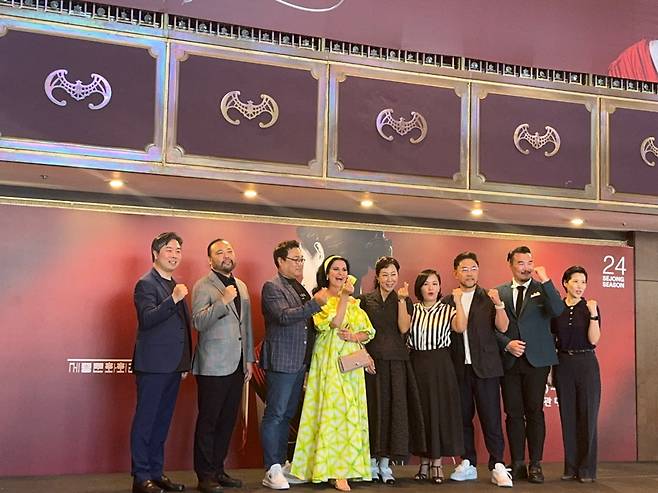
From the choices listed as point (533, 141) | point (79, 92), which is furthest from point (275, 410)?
point (533, 141)

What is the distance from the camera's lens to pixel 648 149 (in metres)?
5.92

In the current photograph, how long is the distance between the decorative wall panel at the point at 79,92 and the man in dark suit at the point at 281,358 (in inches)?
43.5

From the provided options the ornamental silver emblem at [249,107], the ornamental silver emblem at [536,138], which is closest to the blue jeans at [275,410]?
the ornamental silver emblem at [249,107]

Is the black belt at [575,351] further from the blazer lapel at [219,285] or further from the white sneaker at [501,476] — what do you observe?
the blazer lapel at [219,285]

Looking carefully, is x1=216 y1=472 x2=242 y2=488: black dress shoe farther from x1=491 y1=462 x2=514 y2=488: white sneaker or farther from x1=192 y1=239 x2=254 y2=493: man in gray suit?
x1=491 y1=462 x2=514 y2=488: white sneaker

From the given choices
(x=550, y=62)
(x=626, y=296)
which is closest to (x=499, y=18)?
(x=550, y=62)

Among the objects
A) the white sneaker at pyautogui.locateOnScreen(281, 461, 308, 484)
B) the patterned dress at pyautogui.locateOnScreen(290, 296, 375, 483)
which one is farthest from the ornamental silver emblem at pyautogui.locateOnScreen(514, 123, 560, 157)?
the white sneaker at pyautogui.locateOnScreen(281, 461, 308, 484)

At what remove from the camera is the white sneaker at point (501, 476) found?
16.4 feet

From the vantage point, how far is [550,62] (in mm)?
5691

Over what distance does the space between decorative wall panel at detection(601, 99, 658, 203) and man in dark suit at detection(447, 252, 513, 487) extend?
4.30ft

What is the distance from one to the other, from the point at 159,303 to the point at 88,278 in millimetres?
1075

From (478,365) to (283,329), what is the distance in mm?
1285

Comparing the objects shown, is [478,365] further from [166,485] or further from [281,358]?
[166,485]

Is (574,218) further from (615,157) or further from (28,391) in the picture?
(28,391)
